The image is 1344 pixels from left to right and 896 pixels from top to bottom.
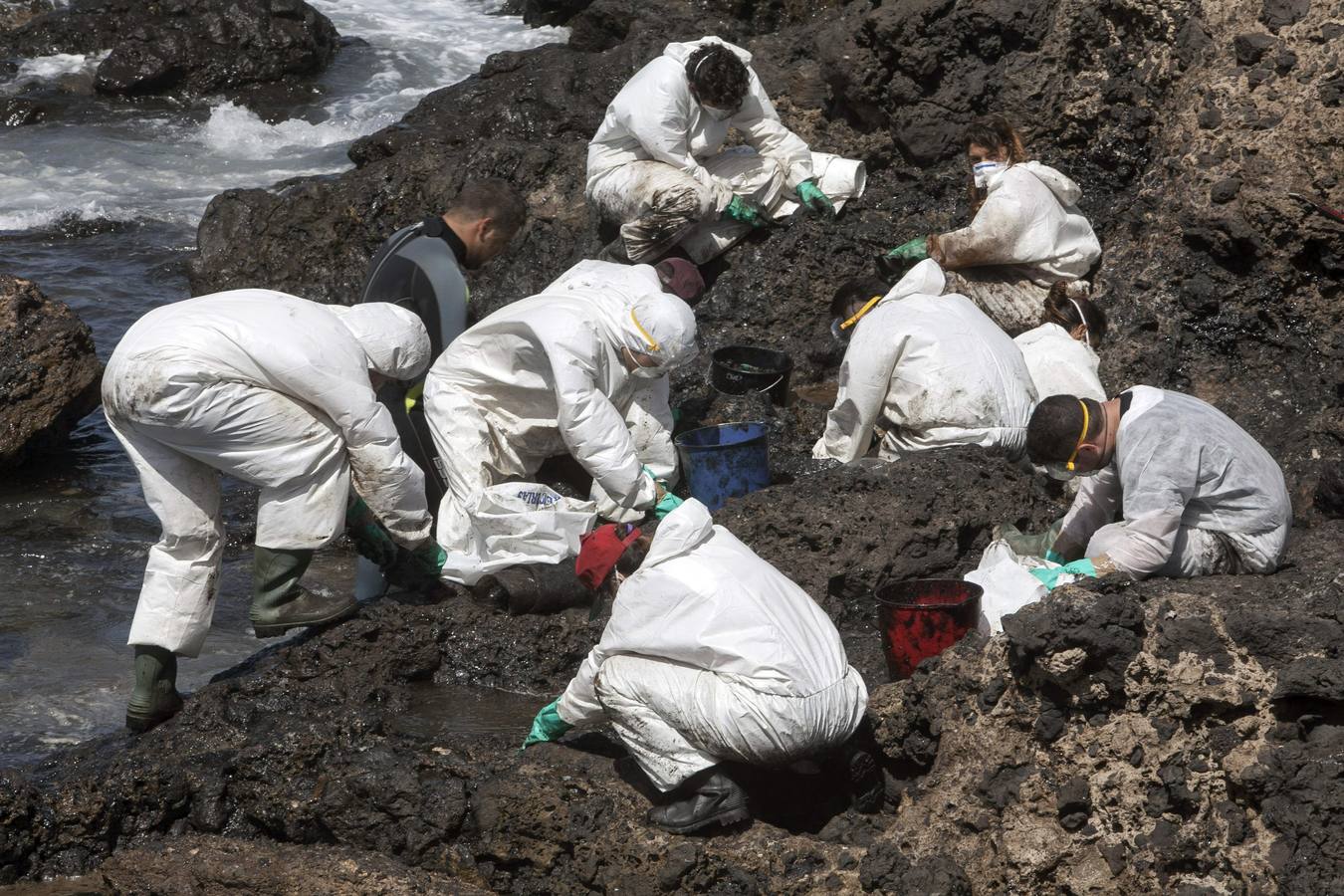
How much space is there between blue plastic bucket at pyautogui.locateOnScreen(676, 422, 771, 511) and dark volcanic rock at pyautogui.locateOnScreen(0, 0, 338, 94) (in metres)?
13.2

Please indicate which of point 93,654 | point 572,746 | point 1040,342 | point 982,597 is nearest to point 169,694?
point 93,654

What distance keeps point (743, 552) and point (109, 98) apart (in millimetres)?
15132

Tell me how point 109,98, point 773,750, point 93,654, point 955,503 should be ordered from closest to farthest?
point 773,750 → point 955,503 → point 93,654 → point 109,98

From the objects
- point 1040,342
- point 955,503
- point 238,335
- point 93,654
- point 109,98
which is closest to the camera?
point 238,335

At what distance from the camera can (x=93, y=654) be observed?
591 cm

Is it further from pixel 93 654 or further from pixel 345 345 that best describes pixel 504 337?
pixel 93 654

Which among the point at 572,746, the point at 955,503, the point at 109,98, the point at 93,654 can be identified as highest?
the point at 955,503

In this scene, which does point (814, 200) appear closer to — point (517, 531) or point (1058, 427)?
point (517, 531)

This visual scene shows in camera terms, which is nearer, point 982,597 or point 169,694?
point 982,597

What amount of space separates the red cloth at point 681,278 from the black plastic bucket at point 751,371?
351 mm

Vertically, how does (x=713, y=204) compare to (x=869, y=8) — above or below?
below

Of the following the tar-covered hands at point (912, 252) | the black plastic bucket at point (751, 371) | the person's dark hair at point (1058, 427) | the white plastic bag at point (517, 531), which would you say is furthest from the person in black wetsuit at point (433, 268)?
the person's dark hair at point (1058, 427)

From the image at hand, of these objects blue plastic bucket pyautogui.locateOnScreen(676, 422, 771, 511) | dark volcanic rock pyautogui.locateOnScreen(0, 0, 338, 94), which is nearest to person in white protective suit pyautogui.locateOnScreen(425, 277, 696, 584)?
blue plastic bucket pyautogui.locateOnScreen(676, 422, 771, 511)

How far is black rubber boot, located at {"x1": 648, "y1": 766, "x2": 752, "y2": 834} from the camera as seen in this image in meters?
4.06
